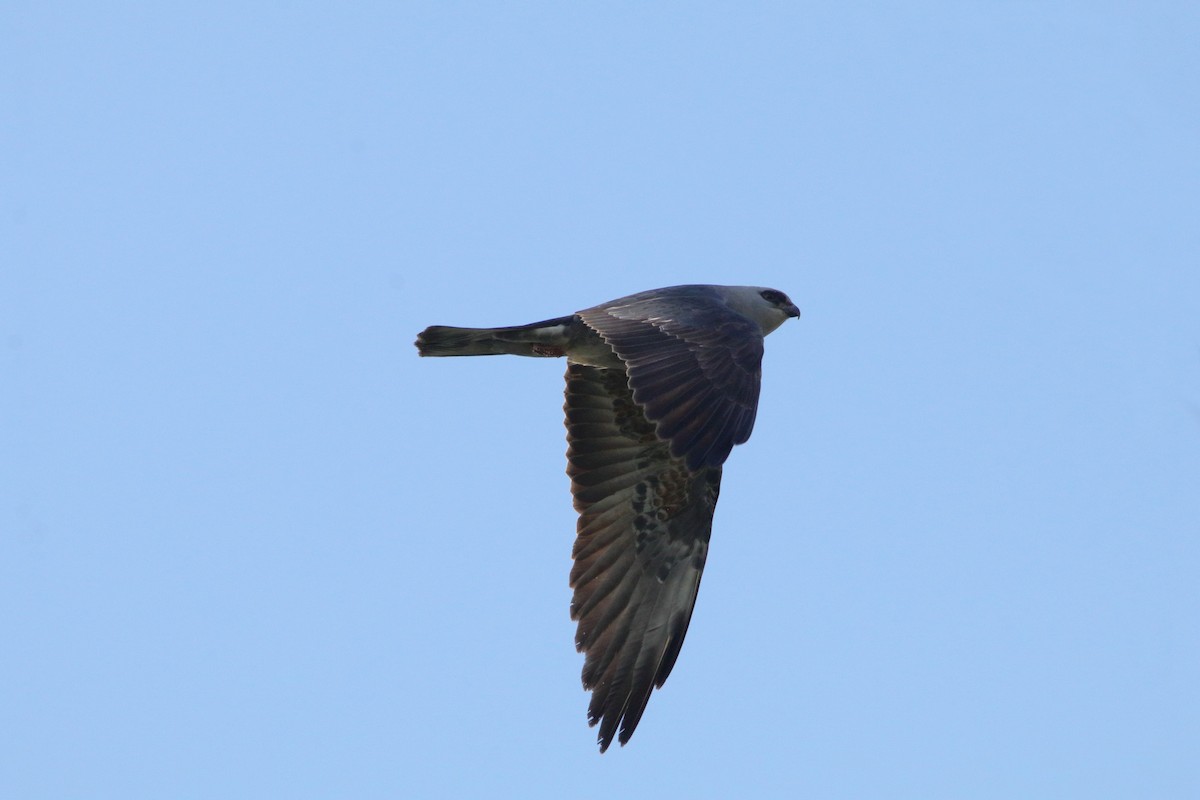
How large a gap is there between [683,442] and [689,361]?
84cm

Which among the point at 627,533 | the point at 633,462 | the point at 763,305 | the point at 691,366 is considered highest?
the point at 763,305

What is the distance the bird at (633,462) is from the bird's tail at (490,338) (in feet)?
0.03

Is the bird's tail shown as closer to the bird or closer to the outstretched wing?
the bird

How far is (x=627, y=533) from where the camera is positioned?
12.1 metres

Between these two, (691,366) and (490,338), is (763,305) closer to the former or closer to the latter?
(490,338)

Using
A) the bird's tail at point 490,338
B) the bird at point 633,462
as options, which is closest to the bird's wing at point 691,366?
the bird at point 633,462

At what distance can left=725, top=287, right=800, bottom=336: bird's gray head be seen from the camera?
12562 millimetres

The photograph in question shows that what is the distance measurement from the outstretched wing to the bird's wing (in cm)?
116

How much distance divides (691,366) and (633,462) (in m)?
2.41

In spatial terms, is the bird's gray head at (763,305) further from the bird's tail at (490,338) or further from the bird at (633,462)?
the bird's tail at (490,338)

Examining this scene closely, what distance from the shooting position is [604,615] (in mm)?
11672

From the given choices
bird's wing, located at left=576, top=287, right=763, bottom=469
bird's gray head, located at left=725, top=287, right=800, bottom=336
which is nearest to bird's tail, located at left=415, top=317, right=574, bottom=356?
bird's wing, located at left=576, top=287, right=763, bottom=469

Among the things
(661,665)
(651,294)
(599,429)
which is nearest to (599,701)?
(661,665)

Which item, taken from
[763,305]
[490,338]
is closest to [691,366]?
[490,338]
